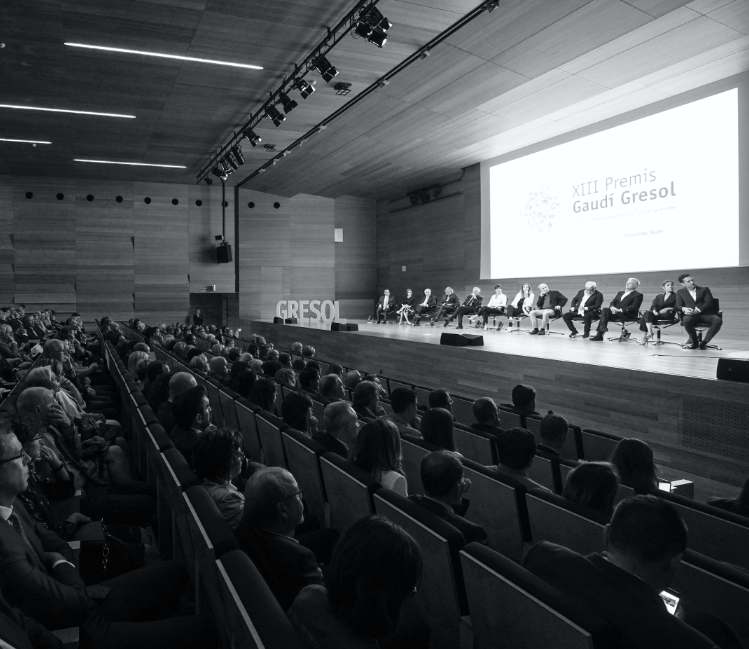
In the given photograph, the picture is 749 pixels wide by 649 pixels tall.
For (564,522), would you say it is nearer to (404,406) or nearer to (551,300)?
(404,406)

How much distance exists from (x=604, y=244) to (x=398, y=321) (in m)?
5.85

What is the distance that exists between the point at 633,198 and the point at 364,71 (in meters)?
4.98

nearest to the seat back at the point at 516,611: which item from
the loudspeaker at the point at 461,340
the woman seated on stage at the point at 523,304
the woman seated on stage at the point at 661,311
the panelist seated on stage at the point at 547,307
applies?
the loudspeaker at the point at 461,340

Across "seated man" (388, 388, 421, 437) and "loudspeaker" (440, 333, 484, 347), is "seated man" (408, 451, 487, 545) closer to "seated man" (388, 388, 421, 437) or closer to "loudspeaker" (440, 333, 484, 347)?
"seated man" (388, 388, 421, 437)

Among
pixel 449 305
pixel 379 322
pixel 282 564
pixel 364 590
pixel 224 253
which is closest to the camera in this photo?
pixel 364 590

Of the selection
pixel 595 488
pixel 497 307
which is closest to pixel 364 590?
pixel 595 488

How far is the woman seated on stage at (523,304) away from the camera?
1109 centimetres

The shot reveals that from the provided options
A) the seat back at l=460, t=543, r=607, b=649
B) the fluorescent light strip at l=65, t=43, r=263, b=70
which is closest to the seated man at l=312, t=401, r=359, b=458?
the seat back at l=460, t=543, r=607, b=649

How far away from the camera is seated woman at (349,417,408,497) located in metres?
2.51

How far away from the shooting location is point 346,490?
91.4 inches

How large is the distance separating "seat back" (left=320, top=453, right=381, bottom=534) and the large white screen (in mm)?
8403

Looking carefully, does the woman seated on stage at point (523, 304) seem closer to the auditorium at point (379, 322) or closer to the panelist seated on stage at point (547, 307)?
the auditorium at point (379, 322)

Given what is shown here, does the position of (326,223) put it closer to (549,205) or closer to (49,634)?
(549,205)

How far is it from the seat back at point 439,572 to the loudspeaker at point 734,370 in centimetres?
342
